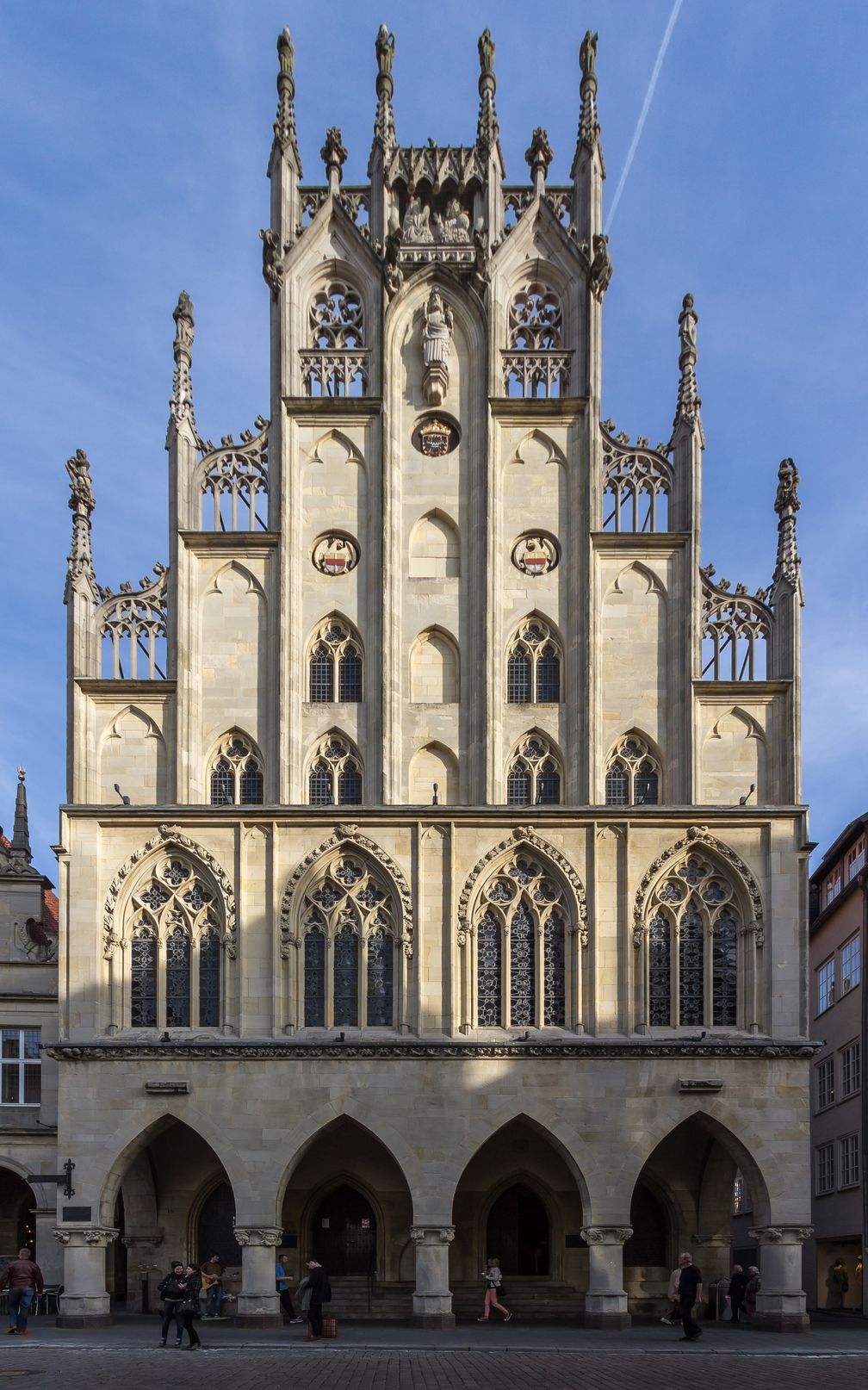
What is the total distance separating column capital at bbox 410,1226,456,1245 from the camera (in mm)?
30938

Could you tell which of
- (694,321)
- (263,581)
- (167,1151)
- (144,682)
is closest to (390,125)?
(694,321)

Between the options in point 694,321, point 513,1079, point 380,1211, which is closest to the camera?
point 513,1079

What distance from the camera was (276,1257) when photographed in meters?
32.3

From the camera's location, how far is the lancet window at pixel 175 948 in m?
32.2

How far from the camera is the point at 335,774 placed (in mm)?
33688

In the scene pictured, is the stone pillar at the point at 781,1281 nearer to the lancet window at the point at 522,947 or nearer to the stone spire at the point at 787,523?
the lancet window at the point at 522,947

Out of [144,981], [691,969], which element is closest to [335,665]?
[144,981]

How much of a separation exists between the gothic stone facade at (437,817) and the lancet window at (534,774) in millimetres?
65

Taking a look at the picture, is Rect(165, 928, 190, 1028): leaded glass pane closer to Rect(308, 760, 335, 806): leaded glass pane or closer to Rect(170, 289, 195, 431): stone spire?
Rect(308, 760, 335, 806): leaded glass pane

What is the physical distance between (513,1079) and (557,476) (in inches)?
509

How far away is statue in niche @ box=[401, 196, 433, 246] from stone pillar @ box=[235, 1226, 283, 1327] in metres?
21.5

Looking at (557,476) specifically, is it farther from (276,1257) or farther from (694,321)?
(276,1257)

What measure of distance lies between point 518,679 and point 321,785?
15.6 ft

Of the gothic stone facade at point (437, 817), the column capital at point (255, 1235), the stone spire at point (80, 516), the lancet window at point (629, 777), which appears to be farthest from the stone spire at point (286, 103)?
the column capital at point (255, 1235)
